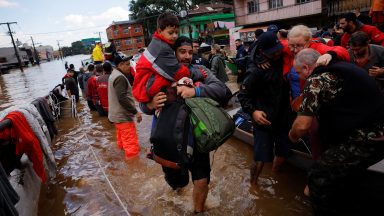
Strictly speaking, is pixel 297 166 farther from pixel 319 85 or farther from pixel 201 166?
pixel 319 85

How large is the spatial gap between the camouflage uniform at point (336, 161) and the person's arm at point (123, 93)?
3474 mm

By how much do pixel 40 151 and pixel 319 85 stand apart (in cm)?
383

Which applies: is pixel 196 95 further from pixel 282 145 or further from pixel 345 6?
pixel 345 6

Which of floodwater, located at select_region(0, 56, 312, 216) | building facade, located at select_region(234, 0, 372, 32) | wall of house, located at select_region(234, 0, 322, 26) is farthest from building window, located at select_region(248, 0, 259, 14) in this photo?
floodwater, located at select_region(0, 56, 312, 216)

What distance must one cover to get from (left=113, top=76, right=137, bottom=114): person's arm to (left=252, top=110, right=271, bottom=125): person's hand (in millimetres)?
2575

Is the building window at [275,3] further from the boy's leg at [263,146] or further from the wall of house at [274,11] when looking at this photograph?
the boy's leg at [263,146]

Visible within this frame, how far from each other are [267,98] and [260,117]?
0.29 meters

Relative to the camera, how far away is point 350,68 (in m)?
2.03

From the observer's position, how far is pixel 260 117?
10.3 feet

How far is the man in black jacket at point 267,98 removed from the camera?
3129 millimetres

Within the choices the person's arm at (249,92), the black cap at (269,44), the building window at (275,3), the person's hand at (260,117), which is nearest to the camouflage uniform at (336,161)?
the person's hand at (260,117)

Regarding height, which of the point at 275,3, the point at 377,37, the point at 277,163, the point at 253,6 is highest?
the point at 253,6

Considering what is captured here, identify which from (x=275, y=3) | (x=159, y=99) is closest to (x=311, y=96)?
(x=159, y=99)

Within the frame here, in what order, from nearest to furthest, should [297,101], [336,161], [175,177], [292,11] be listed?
[336,161] < [297,101] < [175,177] < [292,11]
